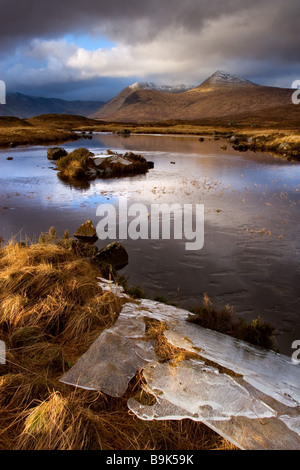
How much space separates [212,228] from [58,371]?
8.29 metres

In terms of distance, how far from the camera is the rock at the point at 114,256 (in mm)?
7941

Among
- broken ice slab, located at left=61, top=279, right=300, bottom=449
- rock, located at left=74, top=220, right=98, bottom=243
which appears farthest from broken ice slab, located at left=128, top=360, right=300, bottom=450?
rock, located at left=74, top=220, right=98, bottom=243

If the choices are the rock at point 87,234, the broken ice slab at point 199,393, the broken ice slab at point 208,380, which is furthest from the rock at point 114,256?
the broken ice slab at point 199,393

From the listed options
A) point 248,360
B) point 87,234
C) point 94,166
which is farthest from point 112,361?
point 94,166

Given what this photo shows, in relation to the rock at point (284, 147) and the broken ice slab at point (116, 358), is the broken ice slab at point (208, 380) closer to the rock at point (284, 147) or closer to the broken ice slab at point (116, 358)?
the broken ice slab at point (116, 358)

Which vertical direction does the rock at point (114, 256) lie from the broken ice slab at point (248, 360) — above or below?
above

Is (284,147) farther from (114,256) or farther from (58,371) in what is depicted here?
(58,371)

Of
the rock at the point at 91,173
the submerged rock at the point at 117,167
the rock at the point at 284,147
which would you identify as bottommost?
the rock at the point at 91,173

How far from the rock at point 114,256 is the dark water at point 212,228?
244mm

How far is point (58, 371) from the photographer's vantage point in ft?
11.6

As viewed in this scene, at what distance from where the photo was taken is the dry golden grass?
259 centimetres

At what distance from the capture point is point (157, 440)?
2678 mm

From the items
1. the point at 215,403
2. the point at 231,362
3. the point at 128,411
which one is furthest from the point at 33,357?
the point at 231,362
